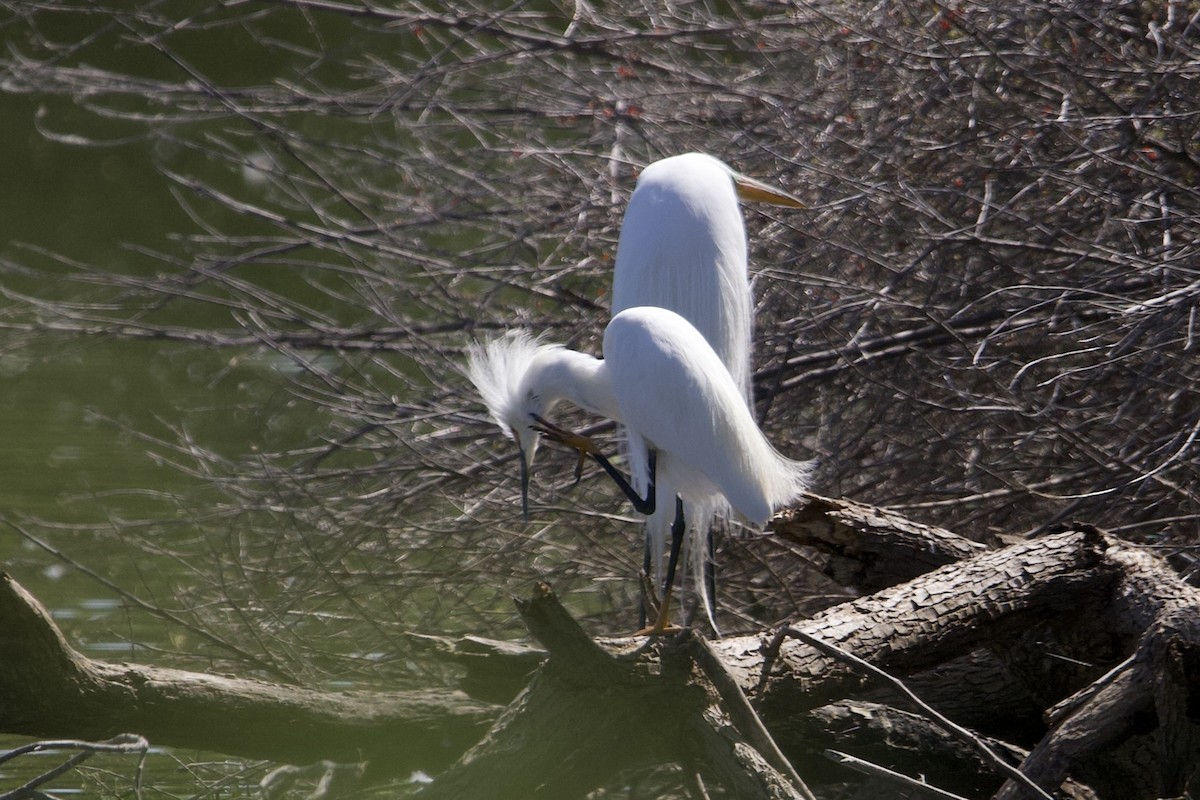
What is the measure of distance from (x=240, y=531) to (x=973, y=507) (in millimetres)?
2375

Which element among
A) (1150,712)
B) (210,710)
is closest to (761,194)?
(1150,712)

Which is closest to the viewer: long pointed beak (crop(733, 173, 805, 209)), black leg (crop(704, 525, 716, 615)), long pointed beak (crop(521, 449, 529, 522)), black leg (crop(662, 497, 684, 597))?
long pointed beak (crop(521, 449, 529, 522))

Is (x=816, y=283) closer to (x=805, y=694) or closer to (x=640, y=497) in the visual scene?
(x=640, y=497)

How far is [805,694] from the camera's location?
2684 mm

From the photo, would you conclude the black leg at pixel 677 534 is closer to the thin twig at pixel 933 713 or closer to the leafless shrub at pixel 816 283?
the leafless shrub at pixel 816 283

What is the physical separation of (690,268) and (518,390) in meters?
0.60

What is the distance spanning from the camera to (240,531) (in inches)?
175

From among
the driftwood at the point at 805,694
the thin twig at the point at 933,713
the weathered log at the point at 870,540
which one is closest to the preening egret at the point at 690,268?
the weathered log at the point at 870,540

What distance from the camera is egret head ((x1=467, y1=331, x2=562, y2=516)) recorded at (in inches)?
133

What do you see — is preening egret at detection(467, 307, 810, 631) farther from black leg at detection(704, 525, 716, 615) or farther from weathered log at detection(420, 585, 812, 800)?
weathered log at detection(420, 585, 812, 800)


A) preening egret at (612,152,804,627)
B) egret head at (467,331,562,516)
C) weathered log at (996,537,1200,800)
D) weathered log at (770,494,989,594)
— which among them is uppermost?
preening egret at (612,152,804,627)

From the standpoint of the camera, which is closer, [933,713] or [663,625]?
[933,713]

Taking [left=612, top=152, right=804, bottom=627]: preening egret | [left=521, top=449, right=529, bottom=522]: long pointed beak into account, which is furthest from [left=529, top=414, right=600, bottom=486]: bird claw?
[left=612, top=152, right=804, bottom=627]: preening egret

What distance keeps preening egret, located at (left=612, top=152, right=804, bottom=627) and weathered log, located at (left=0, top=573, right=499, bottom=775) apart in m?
0.79
